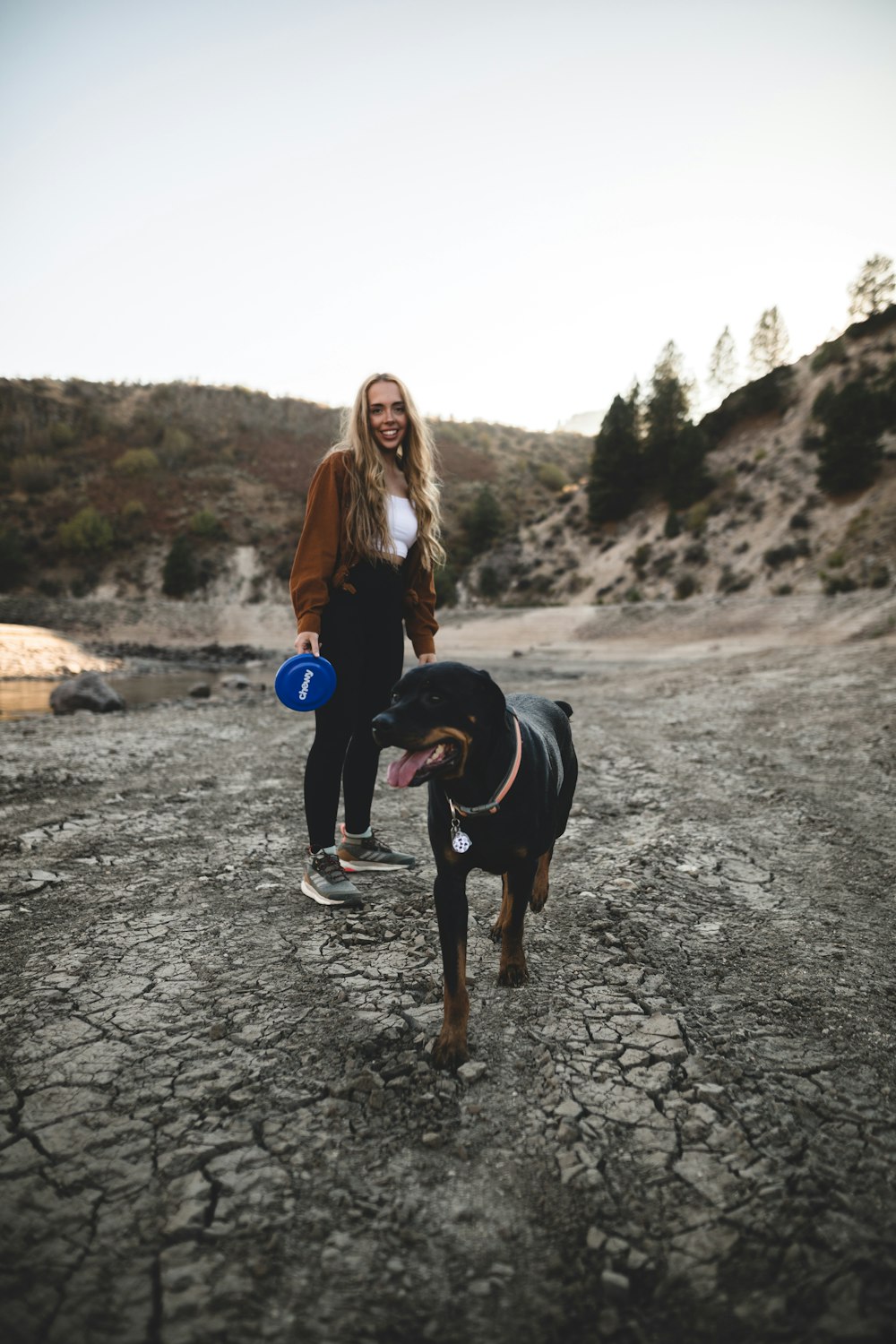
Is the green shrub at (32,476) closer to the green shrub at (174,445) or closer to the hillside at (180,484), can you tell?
the hillside at (180,484)

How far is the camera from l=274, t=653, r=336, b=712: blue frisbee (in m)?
2.64

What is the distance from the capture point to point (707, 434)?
35.7 m

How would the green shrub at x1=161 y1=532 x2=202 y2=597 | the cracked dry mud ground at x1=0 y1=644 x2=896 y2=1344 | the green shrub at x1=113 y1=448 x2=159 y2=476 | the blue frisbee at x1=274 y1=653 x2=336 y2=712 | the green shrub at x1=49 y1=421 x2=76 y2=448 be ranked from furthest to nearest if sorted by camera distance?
the green shrub at x1=49 y1=421 x2=76 y2=448 < the green shrub at x1=113 y1=448 x2=159 y2=476 < the green shrub at x1=161 y1=532 x2=202 y2=597 < the blue frisbee at x1=274 y1=653 x2=336 y2=712 < the cracked dry mud ground at x1=0 y1=644 x2=896 y2=1344

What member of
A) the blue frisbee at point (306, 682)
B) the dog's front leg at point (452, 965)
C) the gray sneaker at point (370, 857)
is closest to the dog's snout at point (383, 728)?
the dog's front leg at point (452, 965)

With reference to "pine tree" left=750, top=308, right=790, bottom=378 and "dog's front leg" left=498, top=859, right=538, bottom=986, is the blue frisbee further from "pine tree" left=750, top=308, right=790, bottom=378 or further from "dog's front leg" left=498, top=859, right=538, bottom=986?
"pine tree" left=750, top=308, right=790, bottom=378

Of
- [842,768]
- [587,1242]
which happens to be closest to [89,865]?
[587,1242]

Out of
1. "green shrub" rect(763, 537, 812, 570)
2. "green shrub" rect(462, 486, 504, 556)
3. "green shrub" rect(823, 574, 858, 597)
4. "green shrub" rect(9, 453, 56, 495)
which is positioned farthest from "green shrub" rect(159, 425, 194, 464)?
"green shrub" rect(823, 574, 858, 597)

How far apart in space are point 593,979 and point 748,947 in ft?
2.21

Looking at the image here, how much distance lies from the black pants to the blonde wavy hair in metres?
0.16

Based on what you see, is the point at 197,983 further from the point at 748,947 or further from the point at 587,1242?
the point at 748,947

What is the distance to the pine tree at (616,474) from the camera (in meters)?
36.3

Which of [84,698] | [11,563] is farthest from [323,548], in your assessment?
[11,563]

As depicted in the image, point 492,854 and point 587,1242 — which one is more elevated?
point 492,854

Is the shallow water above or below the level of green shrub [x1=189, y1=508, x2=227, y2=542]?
below
